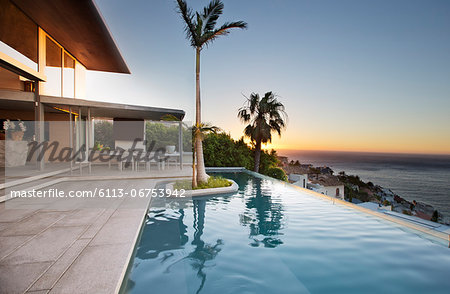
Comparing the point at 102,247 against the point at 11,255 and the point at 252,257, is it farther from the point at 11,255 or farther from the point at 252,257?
the point at 252,257

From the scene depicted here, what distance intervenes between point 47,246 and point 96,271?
990 millimetres

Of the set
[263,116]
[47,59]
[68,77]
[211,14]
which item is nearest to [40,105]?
[47,59]

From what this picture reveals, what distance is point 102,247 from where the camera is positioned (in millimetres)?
2512

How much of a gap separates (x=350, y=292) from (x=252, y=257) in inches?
45.3

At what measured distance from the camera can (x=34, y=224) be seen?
3.20m

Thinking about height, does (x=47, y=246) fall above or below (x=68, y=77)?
below

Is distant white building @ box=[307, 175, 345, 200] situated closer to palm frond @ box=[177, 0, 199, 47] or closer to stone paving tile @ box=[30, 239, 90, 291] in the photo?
palm frond @ box=[177, 0, 199, 47]

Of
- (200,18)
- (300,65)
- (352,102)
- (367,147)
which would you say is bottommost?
(367,147)

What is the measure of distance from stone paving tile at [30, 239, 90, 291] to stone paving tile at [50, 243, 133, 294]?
0.05 metres

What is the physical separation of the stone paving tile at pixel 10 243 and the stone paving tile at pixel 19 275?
38 centimetres

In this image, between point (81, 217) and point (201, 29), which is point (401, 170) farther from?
point (81, 217)

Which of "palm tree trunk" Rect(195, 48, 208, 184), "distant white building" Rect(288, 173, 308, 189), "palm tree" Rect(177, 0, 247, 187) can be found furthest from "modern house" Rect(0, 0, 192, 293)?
"distant white building" Rect(288, 173, 308, 189)

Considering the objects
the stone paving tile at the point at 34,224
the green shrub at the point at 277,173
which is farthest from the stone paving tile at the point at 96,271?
the green shrub at the point at 277,173

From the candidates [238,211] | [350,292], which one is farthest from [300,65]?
[350,292]
